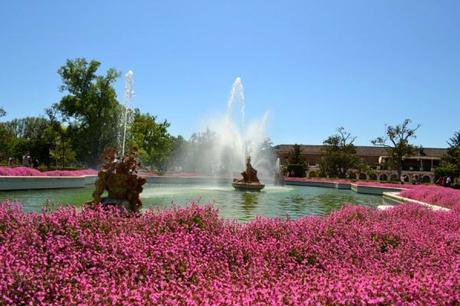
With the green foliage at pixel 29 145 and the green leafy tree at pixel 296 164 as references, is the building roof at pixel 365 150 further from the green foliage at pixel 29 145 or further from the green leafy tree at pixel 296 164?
the green foliage at pixel 29 145

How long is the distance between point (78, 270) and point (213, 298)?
2.17 m

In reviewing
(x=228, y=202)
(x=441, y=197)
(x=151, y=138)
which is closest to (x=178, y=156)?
(x=151, y=138)

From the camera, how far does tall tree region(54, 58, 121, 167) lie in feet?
166

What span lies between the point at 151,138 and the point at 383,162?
140 ft

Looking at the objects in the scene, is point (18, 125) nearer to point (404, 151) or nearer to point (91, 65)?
point (91, 65)

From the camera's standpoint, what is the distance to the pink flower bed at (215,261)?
4520 millimetres

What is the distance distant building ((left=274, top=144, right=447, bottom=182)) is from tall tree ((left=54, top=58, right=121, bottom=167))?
31764 mm

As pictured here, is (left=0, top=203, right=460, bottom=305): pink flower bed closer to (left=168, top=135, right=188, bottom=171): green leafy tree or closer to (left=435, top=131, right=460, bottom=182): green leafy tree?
(left=435, top=131, right=460, bottom=182): green leafy tree

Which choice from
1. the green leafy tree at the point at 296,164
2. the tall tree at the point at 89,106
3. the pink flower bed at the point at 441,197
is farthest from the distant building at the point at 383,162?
the pink flower bed at the point at 441,197

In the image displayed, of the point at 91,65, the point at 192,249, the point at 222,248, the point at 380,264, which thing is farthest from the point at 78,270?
the point at 91,65

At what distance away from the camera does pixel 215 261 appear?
650 centimetres

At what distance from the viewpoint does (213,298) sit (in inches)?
175

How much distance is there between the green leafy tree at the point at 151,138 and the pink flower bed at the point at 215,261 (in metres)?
51.6

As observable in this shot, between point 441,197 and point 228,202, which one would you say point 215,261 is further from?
point 441,197
